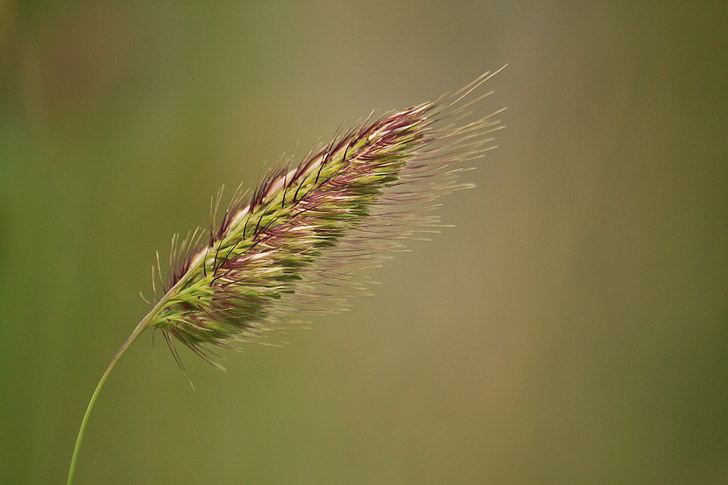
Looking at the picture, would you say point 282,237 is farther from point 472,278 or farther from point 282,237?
point 472,278

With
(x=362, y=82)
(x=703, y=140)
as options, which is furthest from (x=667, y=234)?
(x=362, y=82)

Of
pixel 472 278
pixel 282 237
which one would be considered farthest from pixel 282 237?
pixel 472 278

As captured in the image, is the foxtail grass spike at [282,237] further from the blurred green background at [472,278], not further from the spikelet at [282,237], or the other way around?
the blurred green background at [472,278]

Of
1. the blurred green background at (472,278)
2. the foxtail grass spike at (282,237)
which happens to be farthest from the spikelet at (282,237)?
the blurred green background at (472,278)

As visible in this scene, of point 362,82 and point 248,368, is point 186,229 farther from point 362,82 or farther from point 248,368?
point 362,82

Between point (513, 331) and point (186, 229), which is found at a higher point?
point (186, 229)

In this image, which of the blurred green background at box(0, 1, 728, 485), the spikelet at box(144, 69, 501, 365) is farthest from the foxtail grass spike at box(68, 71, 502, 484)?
the blurred green background at box(0, 1, 728, 485)

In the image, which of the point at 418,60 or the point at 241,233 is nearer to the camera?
the point at 241,233

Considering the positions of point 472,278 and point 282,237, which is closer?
point 282,237
